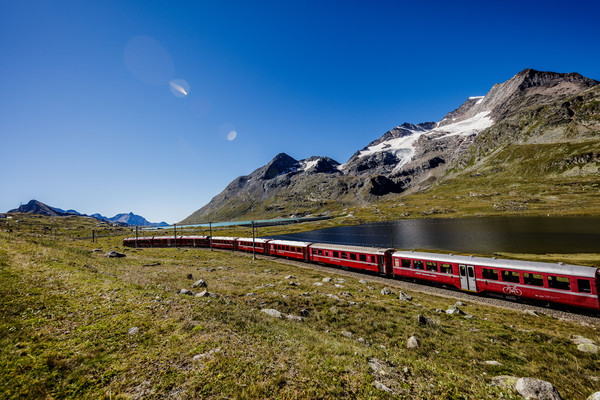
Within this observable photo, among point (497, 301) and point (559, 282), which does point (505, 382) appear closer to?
point (559, 282)

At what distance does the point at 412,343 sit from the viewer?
42.9 feet

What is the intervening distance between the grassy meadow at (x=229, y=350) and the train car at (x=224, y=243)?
48849 millimetres

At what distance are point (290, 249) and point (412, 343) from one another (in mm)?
38136

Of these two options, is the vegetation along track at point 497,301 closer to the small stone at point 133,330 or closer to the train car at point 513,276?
the train car at point 513,276

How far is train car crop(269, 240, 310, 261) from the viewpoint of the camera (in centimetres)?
4684

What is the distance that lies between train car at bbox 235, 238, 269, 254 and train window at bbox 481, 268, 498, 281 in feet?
135

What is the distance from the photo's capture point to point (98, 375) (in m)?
6.59

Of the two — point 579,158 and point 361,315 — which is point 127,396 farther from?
point 579,158

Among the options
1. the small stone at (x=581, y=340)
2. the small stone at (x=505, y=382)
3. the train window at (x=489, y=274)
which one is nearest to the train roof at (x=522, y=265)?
the train window at (x=489, y=274)

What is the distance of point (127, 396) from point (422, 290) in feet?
104

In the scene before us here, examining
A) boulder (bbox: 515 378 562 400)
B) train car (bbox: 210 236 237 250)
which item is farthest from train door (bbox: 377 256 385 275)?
train car (bbox: 210 236 237 250)

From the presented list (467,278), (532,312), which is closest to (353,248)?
(467,278)

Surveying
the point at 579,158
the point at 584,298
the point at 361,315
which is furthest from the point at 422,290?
the point at 579,158

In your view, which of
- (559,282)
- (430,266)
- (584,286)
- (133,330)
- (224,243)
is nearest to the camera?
(133,330)
